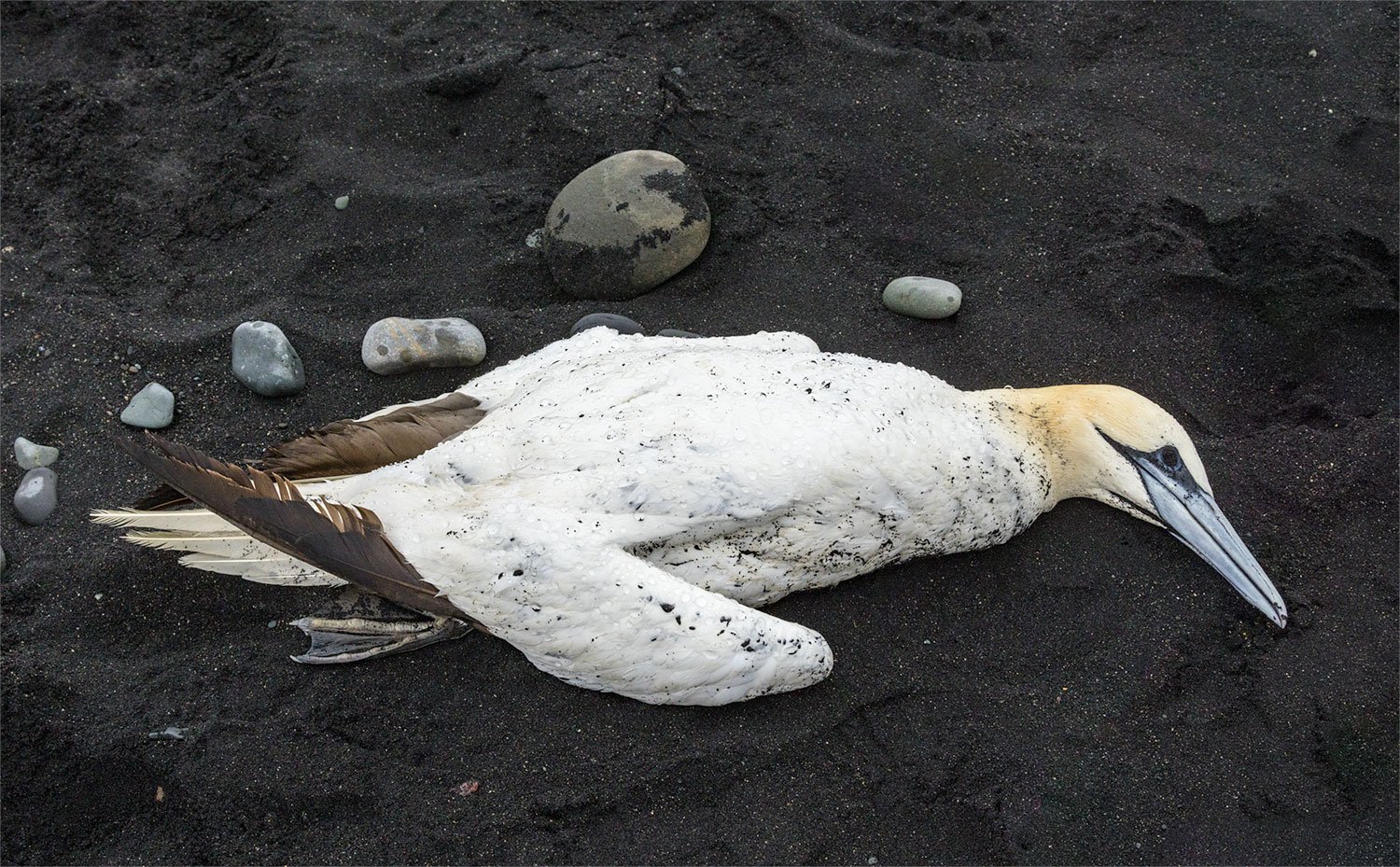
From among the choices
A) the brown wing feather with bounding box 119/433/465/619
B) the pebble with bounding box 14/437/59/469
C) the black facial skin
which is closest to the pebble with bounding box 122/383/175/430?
the pebble with bounding box 14/437/59/469

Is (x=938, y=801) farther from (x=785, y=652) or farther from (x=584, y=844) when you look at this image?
(x=584, y=844)

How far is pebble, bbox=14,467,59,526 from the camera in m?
3.44

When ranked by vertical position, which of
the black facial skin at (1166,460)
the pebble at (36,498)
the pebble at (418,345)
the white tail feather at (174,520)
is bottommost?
the pebble at (36,498)

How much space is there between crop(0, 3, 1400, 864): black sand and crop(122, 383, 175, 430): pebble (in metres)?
0.07

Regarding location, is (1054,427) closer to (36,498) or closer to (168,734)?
(168,734)

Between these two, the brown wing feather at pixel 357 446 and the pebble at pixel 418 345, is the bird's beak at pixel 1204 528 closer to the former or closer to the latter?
the brown wing feather at pixel 357 446

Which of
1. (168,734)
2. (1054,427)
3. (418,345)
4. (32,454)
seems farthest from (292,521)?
(1054,427)

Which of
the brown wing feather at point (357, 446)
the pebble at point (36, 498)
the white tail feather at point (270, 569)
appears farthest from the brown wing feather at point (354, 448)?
the pebble at point (36, 498)

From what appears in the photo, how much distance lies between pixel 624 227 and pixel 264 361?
144cm

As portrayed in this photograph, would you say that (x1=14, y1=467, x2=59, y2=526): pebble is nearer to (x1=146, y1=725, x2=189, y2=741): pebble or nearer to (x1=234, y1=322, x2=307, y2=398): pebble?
(x1=234, y1=322, x2=307, y2=398): pebble

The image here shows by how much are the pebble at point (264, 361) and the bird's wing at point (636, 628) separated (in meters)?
1.37

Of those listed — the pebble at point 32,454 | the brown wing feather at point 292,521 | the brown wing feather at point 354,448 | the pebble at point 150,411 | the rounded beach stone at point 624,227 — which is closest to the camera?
the brown wing feather at point 292,521

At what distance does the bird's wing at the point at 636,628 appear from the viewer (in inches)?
108

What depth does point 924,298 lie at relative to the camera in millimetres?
3984
